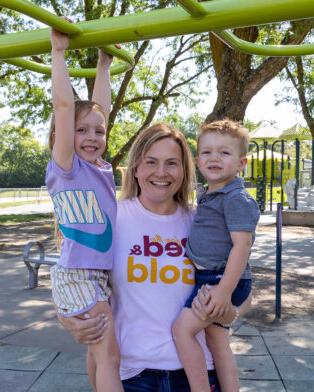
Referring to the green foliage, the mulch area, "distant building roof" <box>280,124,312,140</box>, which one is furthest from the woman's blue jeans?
the green foliage

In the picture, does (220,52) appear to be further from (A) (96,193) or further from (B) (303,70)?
(B) (303,70)

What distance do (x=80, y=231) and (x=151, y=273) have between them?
10.8 inches

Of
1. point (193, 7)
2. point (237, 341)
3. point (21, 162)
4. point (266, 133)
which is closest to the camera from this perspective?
point (193, 7)

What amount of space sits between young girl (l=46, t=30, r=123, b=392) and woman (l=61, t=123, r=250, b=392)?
39 mm

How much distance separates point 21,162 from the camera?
162 ft

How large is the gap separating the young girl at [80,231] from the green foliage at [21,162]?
42.0m

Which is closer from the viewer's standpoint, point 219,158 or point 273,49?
point 219,158

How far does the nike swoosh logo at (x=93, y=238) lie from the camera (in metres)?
1.84

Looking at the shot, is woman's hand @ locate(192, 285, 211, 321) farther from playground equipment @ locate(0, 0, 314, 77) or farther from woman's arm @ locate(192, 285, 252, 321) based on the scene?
playground equipment @ locate(0, 0, 314, 77)

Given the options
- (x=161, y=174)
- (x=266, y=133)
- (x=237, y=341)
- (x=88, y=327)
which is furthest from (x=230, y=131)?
(x=266, y=133)

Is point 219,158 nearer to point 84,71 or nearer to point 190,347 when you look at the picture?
point 190,347

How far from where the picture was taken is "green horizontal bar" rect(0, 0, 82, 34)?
1.60m

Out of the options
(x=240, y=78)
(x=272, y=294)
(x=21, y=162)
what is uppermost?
(x=240, y=78)

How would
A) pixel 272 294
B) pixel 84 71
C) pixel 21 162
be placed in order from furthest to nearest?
pixel 21 162 < pixel 272 294 < pixel 84 71
